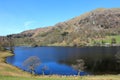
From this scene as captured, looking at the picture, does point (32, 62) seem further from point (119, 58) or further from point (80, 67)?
point (119, 58)

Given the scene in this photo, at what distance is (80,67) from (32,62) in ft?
83.8

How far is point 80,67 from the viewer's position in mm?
125500

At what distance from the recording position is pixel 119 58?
17050 centimetres

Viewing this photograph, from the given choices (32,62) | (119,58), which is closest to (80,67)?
(32,62)

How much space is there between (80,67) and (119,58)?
181 ft

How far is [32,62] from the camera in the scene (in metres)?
126

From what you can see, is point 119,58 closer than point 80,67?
No

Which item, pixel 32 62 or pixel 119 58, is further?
pixel 119 58

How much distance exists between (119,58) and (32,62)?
72.6 metres
